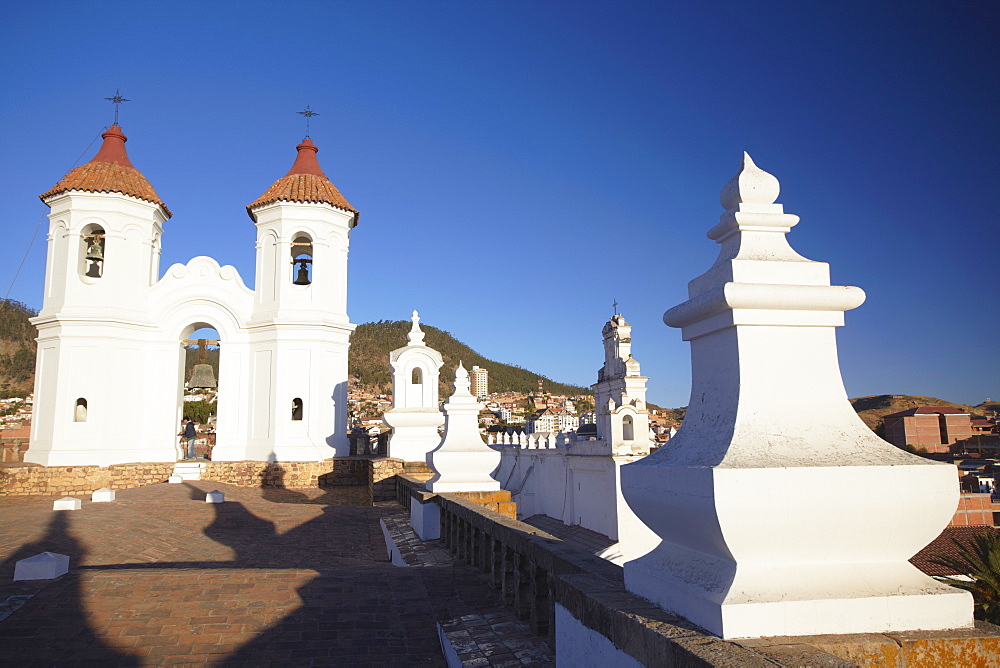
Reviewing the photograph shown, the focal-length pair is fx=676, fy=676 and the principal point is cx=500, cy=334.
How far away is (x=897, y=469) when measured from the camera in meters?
2.02

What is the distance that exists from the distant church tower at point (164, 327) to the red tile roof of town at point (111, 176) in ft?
0.16

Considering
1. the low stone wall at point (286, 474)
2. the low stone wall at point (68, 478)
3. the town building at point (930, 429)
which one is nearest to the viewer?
the low stone wall at point (68, 478)

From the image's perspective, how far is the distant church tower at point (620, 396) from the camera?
24.5 meters

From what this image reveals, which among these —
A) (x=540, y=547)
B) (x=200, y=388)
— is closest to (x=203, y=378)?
(x=200, y=388)

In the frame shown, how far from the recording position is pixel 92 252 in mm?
20812

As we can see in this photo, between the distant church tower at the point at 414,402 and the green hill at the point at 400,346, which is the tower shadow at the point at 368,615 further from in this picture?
the green hill at the point at 400,346

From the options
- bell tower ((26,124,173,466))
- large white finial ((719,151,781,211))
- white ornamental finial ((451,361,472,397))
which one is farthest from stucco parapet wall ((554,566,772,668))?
bell tower ((26,124,173,466))

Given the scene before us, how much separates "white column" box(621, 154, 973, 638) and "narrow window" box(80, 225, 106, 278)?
22372mm

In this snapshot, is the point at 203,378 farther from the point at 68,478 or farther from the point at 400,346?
the point at 400,346

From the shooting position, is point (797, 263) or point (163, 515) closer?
point (797, 263)

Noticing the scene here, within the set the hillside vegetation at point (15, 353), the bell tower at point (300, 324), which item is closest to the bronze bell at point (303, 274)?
the bell tower at point (300, 324)

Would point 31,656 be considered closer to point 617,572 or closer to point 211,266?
point 617,572

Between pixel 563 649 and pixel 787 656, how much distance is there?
4.38 ft

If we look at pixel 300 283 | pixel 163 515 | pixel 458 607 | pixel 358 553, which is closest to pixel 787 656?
pixel 458 607
